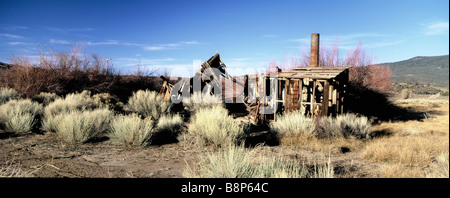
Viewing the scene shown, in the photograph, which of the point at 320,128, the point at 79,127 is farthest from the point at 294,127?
the point at 79,127

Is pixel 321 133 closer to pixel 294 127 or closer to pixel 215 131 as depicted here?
pixel 294 127

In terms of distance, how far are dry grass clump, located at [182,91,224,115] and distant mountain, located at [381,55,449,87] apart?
5796 centimetres

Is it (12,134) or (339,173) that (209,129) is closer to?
(339,173)

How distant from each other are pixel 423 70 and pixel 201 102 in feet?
257

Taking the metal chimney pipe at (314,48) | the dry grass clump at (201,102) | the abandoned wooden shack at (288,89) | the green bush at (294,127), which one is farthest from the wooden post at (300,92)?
the metal chimney pipe at (314,48)

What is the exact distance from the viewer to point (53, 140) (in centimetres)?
777

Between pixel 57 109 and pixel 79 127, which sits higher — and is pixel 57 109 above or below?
above

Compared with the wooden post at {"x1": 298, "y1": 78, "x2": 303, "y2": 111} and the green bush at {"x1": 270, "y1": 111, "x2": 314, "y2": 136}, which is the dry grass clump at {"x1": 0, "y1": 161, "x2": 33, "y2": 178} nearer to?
the green bush at {"x1": 270, "y1": 111, "x2": 314, "y2": 136}

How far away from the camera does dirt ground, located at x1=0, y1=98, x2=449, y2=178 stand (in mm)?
5023

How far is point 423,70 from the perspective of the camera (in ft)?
237

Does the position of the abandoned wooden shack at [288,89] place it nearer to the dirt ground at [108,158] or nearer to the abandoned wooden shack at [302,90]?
the abandoned wooden shack at [302,90]

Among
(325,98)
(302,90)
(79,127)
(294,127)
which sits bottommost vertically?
(294,127)

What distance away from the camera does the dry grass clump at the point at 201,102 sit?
1362 centimetres
